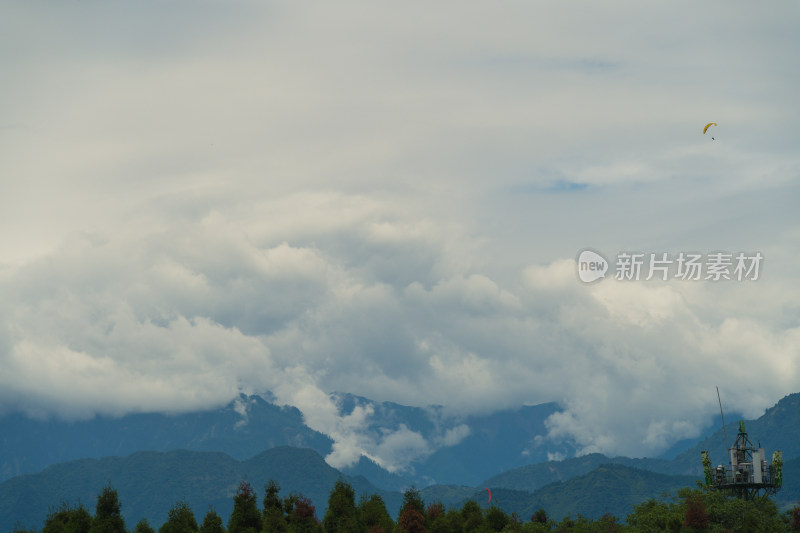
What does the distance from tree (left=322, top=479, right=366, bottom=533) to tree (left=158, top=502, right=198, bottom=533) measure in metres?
19.6

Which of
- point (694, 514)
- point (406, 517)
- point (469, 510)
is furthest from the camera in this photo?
point (469, 510)

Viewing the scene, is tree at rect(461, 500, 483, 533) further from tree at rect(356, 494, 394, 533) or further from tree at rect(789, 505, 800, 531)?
tree at rect(789, 505, 800, 531)

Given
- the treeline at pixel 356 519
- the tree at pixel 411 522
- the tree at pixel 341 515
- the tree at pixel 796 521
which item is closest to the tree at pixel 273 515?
the treeline at pixel 356 519

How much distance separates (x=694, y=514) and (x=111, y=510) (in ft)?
265

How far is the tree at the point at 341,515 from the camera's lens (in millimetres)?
131875

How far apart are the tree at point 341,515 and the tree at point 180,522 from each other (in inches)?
771

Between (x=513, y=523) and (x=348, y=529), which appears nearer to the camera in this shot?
(x=348, y=529)

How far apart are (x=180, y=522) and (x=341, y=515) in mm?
23391

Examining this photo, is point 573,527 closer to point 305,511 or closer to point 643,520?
point 643,520

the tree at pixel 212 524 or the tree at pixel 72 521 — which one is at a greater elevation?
the tree at pixel 72 521

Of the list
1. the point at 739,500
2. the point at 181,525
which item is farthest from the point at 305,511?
the point at 739,500

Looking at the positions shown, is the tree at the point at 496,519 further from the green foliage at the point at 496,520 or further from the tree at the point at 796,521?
the tree at the point at 796,521

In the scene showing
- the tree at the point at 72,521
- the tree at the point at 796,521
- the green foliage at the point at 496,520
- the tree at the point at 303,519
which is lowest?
the tree at the point at 796,521

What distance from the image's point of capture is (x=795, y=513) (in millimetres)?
126750
